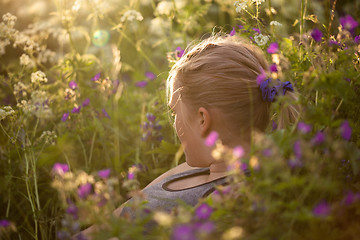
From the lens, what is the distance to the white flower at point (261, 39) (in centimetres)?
208

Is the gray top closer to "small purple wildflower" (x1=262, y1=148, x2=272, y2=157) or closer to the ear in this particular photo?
the ear

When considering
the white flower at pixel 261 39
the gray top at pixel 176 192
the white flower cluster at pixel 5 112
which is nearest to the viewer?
the gray top at pixel 176 192

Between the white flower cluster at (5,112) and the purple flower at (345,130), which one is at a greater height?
the white flower cluster at (5,112)

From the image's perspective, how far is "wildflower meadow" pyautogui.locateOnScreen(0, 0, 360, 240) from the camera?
1.00m

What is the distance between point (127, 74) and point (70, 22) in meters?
2.10

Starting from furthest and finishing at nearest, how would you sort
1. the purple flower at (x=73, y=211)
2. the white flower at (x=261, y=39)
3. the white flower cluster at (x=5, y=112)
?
the white flower at (x=261, y=39) < the white flower cluster at (x=5, y=112) < the purple flower at (x=73, y=211)

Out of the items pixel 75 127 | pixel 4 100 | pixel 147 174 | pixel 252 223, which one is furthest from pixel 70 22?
pixel 252 223

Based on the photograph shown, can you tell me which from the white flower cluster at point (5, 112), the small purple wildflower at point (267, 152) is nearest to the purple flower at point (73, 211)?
the small purple wildflower at point (267, 152)

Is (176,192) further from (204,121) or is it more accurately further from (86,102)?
(86,102)

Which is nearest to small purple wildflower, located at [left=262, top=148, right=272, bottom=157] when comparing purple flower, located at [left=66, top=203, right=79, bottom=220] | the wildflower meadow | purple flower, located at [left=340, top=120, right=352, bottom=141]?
the wildflower meadow

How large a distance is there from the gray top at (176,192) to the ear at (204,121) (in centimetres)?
23

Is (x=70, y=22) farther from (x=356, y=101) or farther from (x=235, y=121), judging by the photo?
(x=356, y=101)

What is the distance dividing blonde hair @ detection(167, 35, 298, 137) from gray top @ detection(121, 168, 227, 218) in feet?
0.98

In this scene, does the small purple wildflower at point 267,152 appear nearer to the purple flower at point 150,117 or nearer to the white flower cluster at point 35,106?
the white flower cluster at point 35,106
